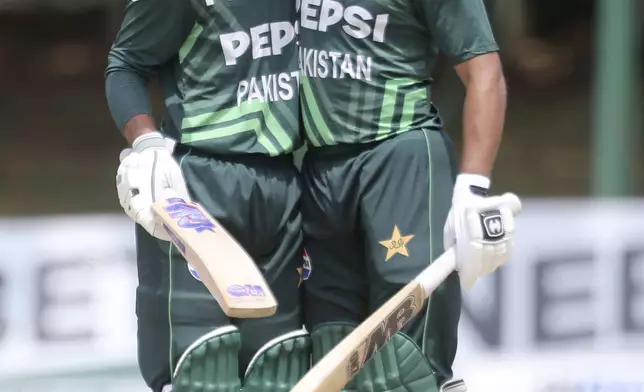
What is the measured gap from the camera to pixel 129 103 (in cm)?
262

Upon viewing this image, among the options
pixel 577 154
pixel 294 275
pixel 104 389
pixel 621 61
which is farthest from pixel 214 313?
pixel 577 154

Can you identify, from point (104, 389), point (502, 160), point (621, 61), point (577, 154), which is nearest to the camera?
point (104, 389)

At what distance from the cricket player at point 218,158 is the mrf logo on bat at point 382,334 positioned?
33cm

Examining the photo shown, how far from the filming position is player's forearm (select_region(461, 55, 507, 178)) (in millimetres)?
2568

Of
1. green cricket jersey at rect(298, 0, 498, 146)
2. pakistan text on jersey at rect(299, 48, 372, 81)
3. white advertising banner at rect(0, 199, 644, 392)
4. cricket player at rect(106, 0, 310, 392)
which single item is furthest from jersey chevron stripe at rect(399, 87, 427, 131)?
white advertising banner at rect(0, 199, 644, 392)

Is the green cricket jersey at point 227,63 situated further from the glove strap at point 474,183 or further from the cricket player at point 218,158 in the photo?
the glove strap at point 474,183

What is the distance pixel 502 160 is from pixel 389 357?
509 centimetres

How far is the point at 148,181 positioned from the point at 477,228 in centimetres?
71

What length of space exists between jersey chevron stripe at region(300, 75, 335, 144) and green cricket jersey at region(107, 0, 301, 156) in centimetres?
2

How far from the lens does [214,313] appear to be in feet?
8.36

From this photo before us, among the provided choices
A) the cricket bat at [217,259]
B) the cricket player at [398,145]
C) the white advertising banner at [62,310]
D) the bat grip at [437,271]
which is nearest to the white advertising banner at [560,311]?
the white advertising banner at [62,310]

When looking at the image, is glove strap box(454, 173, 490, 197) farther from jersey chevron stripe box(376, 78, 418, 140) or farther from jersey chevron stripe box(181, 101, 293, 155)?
jersey chevron stripe box(181, 101, 293, 155)

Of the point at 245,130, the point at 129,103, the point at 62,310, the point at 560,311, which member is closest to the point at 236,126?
the point at 245,130

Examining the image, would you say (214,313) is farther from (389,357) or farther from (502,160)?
(502,160)
